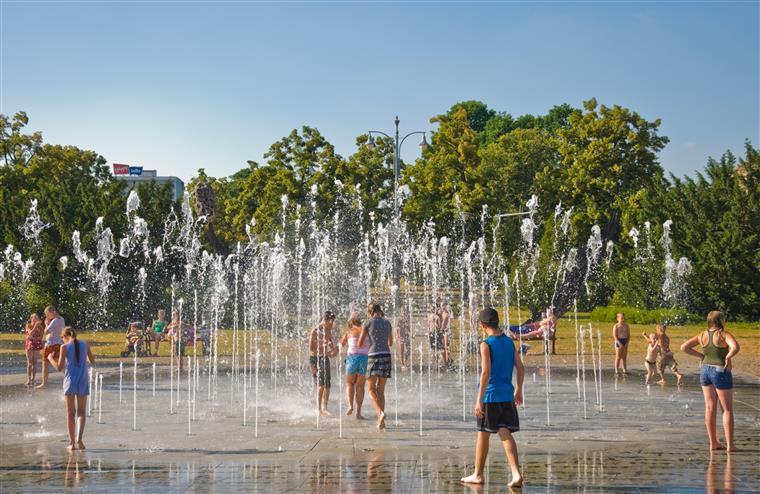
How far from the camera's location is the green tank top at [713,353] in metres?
9.98

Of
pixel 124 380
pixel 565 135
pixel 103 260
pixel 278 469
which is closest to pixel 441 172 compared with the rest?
pixel 565 135

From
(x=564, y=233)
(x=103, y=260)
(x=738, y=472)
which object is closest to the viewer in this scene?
(x=738, y=472)

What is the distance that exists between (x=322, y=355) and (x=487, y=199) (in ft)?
143

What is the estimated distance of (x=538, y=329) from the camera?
2762cm

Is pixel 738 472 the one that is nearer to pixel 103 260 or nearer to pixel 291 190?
pixel 103 260

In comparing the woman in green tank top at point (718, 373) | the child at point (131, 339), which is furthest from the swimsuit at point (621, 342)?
the child at point (131, 339)

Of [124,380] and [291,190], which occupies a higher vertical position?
[291,190]

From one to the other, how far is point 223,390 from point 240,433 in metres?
6.22

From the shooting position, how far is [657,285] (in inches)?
1649

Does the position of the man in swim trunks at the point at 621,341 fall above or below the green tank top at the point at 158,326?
below

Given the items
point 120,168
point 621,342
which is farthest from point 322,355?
point 120,168

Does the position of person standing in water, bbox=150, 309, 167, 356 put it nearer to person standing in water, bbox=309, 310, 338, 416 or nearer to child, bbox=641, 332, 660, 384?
child, bbox=641, 332, 660, 384

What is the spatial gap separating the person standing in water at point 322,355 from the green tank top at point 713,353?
16.8ft

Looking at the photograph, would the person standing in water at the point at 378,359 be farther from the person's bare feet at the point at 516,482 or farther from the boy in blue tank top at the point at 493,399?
the person's bare feet at the point at 516,482
